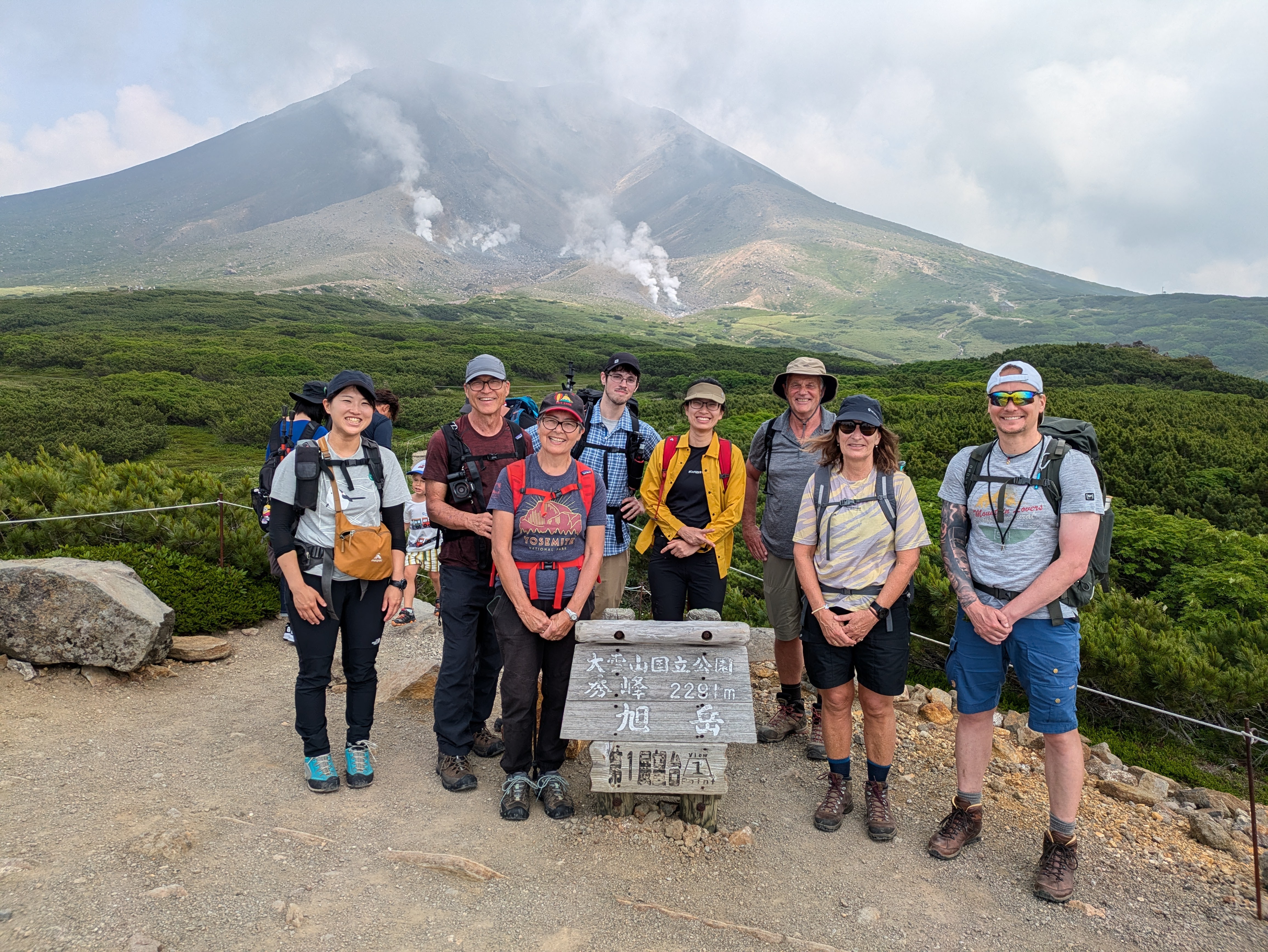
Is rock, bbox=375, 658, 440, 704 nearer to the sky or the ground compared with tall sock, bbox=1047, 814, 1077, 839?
nearer to the ground

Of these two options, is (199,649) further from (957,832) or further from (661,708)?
(957,832)

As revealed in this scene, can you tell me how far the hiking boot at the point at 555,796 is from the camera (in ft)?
11.9

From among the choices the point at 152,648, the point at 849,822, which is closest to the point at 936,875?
the point at 849,822

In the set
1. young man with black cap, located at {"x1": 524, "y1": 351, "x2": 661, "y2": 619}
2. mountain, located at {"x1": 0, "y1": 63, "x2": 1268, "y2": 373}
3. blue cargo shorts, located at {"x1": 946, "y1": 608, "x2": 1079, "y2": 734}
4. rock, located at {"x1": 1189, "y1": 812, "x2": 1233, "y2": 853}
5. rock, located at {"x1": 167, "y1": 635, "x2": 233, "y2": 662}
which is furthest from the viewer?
mountain, located at {"x1": 0, "y1": 63, "x2": 1268, "y2": 373}

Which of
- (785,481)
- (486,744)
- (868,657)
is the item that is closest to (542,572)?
(486,744)

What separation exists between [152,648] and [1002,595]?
5.41 meters

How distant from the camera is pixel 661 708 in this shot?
3562 millimetres

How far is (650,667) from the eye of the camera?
12.2 ft

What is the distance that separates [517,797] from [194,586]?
4303 millimetres

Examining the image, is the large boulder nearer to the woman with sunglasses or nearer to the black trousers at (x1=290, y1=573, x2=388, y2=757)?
the black trousers at (x1=290, y1=573, x2=388, y2=757)

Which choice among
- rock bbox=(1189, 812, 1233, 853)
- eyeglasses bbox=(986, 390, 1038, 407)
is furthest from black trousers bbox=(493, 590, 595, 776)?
rock bbox=(1189, 812, 1233, 853)

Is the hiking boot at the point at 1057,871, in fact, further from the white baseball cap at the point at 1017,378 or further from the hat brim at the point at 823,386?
the hat brim at the point at 823,386

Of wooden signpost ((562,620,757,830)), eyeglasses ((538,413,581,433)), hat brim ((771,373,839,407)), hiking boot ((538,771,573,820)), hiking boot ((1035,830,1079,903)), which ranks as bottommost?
hiking boot ((538,771,573,820))

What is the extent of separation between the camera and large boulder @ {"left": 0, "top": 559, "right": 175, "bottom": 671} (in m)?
4.92
